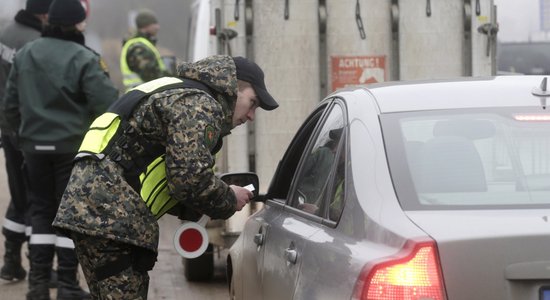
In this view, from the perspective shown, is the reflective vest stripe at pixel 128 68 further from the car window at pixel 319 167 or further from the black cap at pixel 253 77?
the car window at pixel 319 167

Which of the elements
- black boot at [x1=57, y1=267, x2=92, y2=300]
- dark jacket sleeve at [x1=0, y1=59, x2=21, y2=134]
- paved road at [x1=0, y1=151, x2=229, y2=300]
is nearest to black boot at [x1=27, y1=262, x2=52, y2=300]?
black boot at [x1=57, y1=267, x2=92, y2=300]

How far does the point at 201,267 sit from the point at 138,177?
453cm

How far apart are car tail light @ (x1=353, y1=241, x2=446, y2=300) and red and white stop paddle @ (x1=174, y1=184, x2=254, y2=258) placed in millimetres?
1813

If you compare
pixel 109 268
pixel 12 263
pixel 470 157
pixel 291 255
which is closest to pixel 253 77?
pixel 109 268

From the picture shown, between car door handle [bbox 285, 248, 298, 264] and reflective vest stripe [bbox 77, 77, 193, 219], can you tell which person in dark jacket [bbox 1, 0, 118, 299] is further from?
car door handle [bbox 285, 248, 298, 264]

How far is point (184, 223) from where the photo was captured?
17.7 ft

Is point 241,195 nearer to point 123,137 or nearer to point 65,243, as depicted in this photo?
point 123,137

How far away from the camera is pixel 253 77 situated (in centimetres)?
543

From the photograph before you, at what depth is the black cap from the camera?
5.41m

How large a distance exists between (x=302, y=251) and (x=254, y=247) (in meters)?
1.09

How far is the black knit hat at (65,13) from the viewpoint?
8203 millimetres

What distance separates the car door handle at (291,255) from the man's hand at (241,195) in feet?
2.41

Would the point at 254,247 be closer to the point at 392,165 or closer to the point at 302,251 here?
the point at 302,251

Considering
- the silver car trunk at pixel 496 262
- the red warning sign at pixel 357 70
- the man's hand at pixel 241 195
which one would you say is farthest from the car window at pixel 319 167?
the red warning sign at pixel 357 70
